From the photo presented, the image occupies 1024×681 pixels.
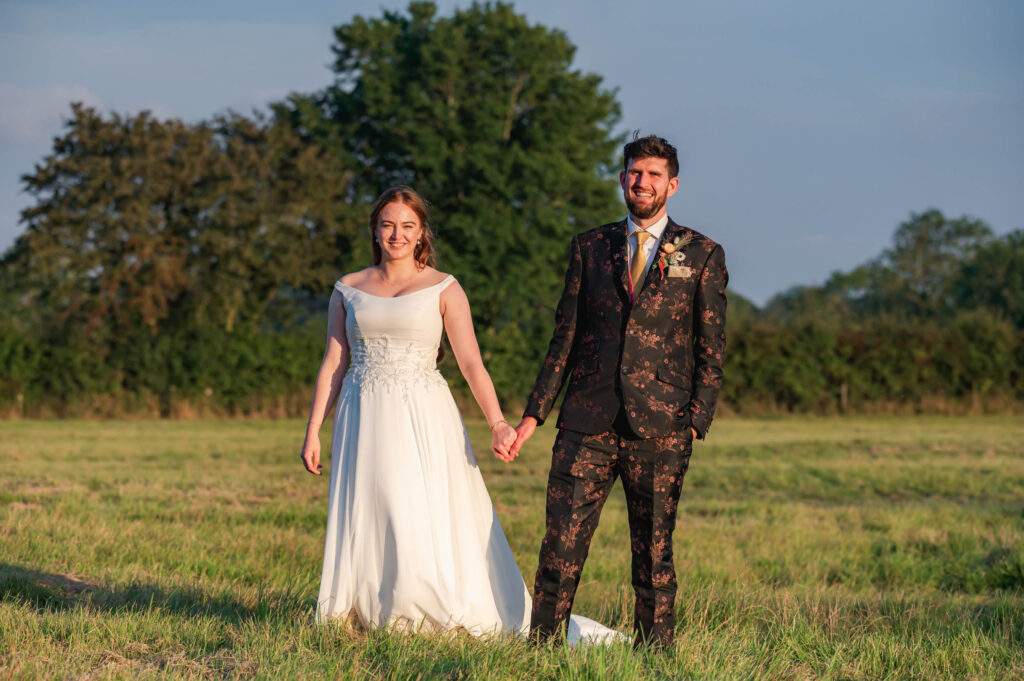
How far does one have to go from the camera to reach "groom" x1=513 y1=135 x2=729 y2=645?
176 inches

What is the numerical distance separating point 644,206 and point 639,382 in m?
0.81

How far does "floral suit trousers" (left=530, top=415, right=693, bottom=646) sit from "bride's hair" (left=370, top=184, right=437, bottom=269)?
1.18m

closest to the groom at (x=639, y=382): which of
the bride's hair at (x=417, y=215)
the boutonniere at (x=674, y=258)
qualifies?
the boutonniere at (x=674, y=258)

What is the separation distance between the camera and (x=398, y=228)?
16.0ft

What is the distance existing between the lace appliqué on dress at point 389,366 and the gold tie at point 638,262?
3.46 ft

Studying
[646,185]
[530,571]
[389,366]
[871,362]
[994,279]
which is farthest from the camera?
[994,279]

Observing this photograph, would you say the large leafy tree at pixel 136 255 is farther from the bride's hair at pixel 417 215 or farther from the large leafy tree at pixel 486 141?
the bride's hair at pixel 417 215

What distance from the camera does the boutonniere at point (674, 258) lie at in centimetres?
445

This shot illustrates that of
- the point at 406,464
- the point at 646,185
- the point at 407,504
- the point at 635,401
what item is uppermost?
the point at 646,185

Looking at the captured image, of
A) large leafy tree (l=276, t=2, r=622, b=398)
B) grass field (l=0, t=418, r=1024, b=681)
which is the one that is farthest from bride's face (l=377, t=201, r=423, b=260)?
A: large leafy tree (l=276, t=2, r=622, b=398)

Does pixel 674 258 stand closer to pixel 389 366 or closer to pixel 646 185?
pixel 646 185

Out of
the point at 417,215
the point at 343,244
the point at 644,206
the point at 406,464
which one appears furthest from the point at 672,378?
the point at 343,244

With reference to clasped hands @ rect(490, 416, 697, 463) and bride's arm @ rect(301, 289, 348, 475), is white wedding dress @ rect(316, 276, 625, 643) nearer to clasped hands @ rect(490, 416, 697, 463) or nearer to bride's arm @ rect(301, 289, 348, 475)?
bride's arm @ rect(301, 289, 348, 475)

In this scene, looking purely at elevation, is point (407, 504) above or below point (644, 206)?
below
